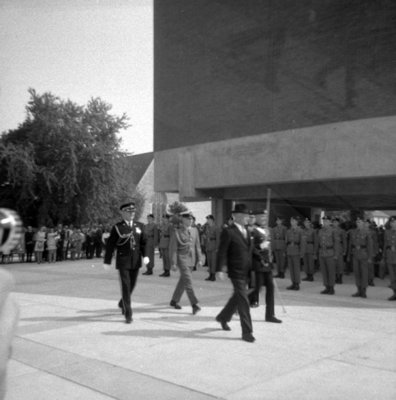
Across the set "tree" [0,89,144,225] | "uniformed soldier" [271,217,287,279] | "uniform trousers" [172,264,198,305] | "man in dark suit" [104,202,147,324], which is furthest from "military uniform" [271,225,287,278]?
"tree" [0,89,144,225]

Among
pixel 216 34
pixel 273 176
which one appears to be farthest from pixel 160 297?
pixel 216 34

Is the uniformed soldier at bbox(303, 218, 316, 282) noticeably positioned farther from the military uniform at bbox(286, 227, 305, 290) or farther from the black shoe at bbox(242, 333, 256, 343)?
the black shoe at bbox(242, 333, 256, 343)

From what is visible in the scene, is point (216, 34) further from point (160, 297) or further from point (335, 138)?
point (160, 297)

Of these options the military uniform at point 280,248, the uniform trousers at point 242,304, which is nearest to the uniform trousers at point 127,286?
the uniform trousers at point 242,304

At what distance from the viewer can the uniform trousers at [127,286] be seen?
7.34 metres

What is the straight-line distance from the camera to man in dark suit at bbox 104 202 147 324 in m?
7.52

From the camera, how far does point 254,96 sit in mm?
17812

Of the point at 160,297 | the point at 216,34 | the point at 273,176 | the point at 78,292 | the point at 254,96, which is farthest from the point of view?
the point at 216,34

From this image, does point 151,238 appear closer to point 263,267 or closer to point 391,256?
point 391,256

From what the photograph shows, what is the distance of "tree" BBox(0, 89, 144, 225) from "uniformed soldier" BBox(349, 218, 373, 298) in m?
20.5

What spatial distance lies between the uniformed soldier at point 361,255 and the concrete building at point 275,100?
2.63 metres

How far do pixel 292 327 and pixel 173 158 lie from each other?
46.4ft

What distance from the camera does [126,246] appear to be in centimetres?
770

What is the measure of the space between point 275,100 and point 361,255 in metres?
8.23
